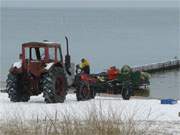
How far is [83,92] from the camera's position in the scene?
2061cm

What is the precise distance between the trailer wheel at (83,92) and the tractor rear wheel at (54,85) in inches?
46.1

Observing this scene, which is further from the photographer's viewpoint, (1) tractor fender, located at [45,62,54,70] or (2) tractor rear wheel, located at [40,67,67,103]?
(1) tractor fender, located at [45,62,54,70]

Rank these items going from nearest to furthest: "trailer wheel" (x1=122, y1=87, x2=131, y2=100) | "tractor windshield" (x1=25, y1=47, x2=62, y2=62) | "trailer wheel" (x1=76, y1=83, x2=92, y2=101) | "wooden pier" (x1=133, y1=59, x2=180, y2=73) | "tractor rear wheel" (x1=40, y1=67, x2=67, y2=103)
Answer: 1. "tractor rear wheel" (x1=40, y1=67, x2=67, y2=103)
2. "tractor windshield" (x1=25, y1=47, x2=62, y2=62)
3. "trailer wheel" (x1=76, y1=83, x2=92, y2=101)
4. "trailer wheel" (x1=122, y1=87, x2=131, y2=100)
5. "wooden pier" (x1=133, y1=59, x2=180, y2=73)

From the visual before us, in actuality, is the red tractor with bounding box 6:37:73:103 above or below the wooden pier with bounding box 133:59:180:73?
above

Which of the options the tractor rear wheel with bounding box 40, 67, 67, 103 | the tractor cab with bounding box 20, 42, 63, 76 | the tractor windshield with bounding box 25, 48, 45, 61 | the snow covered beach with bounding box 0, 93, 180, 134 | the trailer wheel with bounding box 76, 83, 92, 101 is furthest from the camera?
the trailer wheel with bounding box 76, 83, 92, 101

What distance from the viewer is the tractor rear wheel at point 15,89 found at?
1930 cm

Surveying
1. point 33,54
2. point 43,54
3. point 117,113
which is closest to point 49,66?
point 43,54

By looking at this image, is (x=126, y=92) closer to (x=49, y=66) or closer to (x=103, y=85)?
(x=103, y=85)

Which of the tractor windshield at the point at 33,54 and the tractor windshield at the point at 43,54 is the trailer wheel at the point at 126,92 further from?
the tractor windshield at the point at 33,54

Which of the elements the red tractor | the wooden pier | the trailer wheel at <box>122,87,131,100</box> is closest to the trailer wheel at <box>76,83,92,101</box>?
the red tractor

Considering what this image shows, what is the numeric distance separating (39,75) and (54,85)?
55 cm

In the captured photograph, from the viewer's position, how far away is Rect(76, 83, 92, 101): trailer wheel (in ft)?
66.7

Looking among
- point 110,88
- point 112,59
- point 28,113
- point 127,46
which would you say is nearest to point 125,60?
point 112,59

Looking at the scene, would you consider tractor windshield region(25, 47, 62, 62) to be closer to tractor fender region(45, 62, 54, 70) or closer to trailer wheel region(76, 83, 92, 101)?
tractor fender region(45, 62, 54, 70)
